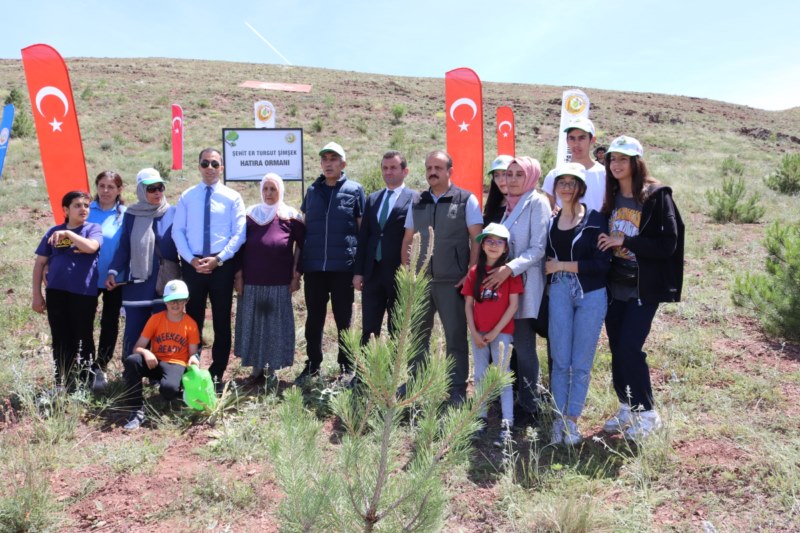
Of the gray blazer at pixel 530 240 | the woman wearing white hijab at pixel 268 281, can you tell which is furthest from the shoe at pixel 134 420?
the gray blazer at pixel 530 240

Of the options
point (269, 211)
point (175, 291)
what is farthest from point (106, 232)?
point (269, 211)

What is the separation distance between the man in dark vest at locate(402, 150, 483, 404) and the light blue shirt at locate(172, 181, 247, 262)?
1.57m

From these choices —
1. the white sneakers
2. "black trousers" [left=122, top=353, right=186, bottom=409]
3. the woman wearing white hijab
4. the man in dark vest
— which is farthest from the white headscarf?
the white sneakers

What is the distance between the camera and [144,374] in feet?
14.3

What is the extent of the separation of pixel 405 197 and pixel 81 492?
3.03m

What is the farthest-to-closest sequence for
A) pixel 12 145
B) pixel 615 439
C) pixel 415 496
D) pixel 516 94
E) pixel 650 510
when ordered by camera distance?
pixel 516 94 < pixel 12 145 < pixel 615 439 < pixel 650 510 < pixel 415 496

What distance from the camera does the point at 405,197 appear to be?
448 centimetres

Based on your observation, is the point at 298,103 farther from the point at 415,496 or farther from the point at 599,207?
the point at 415,496

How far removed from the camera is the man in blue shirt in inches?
181

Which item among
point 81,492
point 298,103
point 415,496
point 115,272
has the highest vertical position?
point 298,103

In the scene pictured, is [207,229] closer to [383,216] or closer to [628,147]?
[383,216]

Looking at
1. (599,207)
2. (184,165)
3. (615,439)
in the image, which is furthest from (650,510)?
(184,165)

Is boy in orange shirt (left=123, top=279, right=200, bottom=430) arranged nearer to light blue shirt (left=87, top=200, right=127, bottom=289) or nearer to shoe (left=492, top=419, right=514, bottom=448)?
light blue shirt (left=87, top=200, right=127, bottom=289)

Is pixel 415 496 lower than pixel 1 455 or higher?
higher
